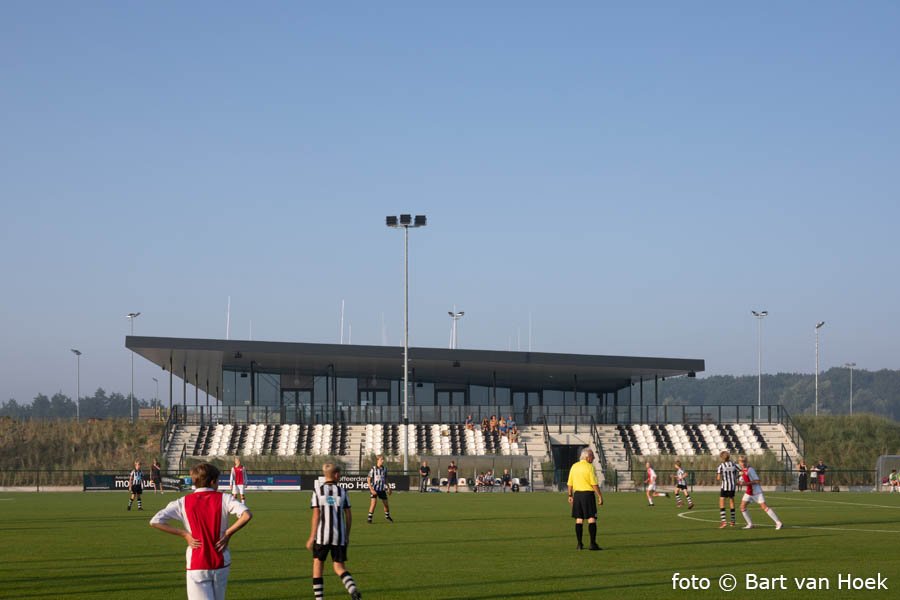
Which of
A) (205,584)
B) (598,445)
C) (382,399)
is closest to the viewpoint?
(205,584)

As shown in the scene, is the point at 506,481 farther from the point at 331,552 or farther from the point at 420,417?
the point at 331,552

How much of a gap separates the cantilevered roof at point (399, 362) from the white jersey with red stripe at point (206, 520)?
2225 inches

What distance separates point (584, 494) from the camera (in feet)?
72.5

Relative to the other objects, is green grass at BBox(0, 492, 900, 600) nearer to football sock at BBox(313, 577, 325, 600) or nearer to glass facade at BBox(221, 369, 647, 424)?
football sock at BBox(313, 577, 325, 600)

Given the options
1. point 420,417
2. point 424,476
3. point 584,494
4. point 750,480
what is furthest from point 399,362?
point 584,494

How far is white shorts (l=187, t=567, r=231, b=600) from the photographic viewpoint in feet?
33.6

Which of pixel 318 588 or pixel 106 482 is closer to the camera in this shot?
pixel 318 588

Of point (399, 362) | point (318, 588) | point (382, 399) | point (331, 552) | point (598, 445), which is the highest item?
point (399, 362)

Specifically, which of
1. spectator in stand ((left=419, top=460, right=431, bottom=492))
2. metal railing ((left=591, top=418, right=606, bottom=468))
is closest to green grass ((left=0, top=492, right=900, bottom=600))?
spectator in stand ((left=419, top=460, right=431, bottom=492))

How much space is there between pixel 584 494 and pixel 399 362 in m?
50.1

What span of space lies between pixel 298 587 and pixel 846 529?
52.6ft

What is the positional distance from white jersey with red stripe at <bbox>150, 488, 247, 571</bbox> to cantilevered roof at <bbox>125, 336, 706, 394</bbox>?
185ft

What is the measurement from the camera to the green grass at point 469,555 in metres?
16.0

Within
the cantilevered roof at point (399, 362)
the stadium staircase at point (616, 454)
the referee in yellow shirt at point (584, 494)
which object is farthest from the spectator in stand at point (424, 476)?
the referee in yellow shirt at point (584, 494)
